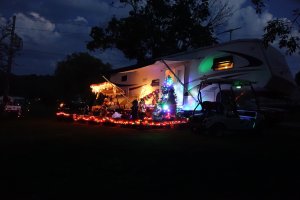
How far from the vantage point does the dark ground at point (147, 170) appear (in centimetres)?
574

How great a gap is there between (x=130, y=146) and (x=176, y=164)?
3039 mm

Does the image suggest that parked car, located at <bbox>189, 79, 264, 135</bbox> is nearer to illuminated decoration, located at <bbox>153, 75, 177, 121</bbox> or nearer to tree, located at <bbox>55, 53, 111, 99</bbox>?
illuminated decoration, located at <bbox>153, 75, 177, 121</bbox>

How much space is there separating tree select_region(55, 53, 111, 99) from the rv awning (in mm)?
27689

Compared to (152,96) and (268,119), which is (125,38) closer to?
(152,96)

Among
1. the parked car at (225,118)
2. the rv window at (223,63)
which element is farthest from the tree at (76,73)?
the parked car at (225,118)

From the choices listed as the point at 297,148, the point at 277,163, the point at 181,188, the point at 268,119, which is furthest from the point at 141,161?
the point at 268,119

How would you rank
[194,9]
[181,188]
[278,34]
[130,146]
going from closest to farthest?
[181,188]
[278,34]
[130,146]
[194,9]

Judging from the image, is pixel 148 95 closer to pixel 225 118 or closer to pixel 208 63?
pixel 208 63

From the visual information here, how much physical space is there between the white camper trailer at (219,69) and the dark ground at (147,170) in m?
5.85

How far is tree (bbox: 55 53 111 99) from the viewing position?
189 ft

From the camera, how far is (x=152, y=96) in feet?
75.4

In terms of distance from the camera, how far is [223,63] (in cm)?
1856

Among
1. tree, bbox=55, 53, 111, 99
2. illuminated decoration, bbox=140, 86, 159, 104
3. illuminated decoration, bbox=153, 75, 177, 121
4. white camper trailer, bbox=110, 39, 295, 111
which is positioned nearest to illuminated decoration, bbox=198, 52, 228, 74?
white camper trailer, bbox=110, 39, 295, 111

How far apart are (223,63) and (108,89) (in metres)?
12.7
